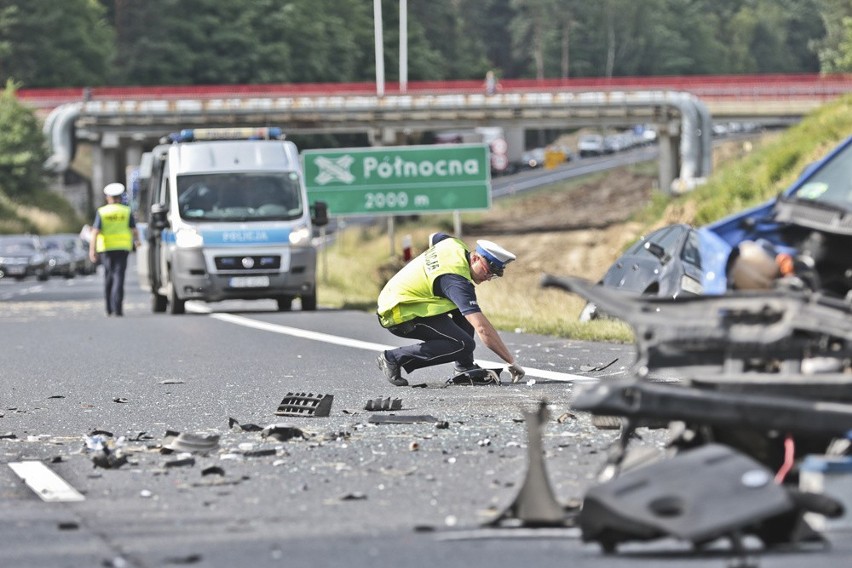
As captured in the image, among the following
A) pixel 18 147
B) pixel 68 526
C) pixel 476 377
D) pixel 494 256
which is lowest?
pixel 18 147

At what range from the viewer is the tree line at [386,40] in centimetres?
10856

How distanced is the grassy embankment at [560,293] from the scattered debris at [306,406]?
8.69 m

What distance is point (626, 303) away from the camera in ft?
25.7

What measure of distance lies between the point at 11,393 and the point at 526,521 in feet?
25.1

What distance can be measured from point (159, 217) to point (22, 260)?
24547mm

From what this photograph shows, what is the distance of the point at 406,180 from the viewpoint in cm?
3781

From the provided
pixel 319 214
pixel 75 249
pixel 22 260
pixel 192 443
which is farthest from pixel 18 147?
pixel 192 443

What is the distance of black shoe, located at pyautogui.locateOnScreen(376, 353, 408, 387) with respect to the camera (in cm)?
1416

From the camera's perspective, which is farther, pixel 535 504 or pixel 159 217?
pixel 159 217

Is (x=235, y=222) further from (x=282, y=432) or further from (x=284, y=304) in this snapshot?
(x=282, y=432)

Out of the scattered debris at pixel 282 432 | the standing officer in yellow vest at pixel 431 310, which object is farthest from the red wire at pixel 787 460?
the standing officer in yellow vest at pixel 431 310

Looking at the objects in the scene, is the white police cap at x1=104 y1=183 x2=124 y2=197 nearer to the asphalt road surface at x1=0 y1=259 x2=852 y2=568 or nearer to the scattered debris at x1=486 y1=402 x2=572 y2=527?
the asphalt road surface at x1=0 y1=259 x2=852 y2=568

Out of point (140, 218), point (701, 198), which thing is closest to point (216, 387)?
point (140, 218)

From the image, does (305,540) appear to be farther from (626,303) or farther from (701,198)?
(701,198)
